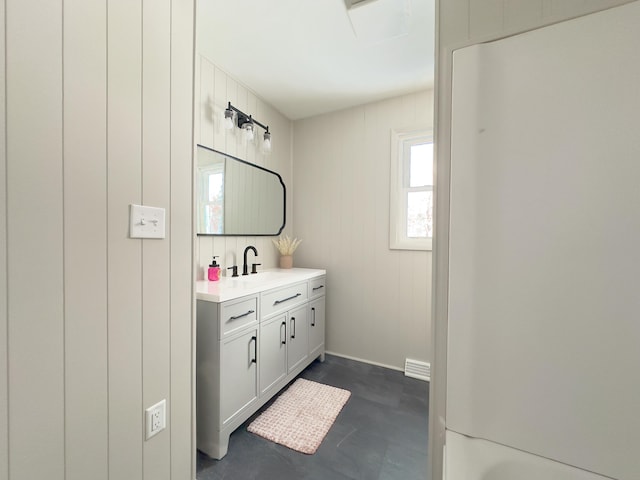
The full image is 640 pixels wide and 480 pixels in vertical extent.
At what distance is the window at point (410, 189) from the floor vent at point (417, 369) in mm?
1016

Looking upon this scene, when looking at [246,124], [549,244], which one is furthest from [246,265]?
[549,244]

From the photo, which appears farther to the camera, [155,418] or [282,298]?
[282,298]

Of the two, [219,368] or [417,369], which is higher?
[219,368]

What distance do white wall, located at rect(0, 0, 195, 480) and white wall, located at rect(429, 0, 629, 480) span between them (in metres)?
1.01

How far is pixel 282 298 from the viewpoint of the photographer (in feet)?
6.40

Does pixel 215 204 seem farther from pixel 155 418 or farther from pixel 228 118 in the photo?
pixel 155 418

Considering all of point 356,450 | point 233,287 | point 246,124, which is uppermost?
point 246,124

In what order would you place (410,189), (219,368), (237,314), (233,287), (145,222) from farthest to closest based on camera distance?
1. (410,189)
2. (233,287)
3. (237,314)
4. (219,368)
5. (145,222)

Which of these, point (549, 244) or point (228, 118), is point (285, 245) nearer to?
point (228, 118)

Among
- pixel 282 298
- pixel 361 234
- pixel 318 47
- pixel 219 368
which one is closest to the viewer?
pixel 219 368

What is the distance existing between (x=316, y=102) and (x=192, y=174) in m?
1.84

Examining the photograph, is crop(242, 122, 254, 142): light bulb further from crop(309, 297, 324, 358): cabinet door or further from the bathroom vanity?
crop(309, 297, 324, 358): cabinet door

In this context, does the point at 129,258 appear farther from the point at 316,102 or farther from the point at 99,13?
the point at 316,102

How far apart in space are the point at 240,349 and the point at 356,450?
34.6 inches
